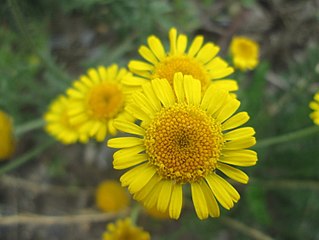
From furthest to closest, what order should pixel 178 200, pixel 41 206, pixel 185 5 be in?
pixel 41 206
pixel 185 5
pixel 178 200

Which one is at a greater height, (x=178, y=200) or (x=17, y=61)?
(x=17, y=61)

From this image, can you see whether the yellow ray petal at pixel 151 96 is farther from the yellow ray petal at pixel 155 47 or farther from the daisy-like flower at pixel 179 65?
the yellow ray petal at pixel 155 47

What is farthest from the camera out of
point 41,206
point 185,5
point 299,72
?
point 41,206

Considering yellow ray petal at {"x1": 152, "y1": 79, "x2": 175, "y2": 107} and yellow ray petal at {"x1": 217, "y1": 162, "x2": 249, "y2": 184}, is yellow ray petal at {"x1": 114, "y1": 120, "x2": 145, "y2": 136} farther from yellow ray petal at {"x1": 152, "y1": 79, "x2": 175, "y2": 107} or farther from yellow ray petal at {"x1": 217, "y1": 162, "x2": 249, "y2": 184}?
yellow ray petal at {"x1": 217, "y1": 162, "x2": 249, "y2": 184}

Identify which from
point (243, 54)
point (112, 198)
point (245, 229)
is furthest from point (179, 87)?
point (112, 198)

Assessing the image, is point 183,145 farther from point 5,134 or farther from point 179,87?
point 5,134

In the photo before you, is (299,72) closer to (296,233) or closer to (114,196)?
(296,233)

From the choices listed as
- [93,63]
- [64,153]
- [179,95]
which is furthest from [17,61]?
[179,95]

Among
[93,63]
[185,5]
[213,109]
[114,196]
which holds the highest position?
[185,5]
